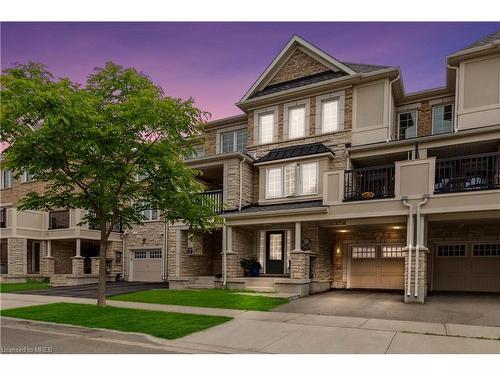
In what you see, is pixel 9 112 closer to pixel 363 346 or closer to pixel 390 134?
pixel 363 346

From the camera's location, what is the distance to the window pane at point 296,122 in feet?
62.1

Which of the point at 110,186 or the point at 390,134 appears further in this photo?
the point at 390,134

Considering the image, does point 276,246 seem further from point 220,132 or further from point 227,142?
point 220,132

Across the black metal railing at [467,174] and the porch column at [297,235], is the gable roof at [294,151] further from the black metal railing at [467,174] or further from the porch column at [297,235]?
the black metal railing at [467,174]

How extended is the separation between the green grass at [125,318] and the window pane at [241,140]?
11898 mm

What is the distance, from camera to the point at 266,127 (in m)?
19.9

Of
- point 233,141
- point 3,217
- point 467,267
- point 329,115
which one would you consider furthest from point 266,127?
point 3,217

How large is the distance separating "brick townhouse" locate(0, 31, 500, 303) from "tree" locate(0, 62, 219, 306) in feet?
9.36

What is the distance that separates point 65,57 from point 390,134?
42.8ft

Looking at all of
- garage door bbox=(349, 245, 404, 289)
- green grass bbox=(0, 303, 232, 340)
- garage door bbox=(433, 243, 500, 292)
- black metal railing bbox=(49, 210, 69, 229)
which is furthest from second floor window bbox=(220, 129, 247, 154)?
green grass bbox=(0, 303, 232, 340)

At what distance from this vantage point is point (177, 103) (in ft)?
37.8

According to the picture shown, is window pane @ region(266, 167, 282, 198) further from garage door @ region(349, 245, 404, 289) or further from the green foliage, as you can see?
the green foliage

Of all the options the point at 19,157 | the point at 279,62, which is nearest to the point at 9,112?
the point at 19,157

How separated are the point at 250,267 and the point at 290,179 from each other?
4494 mm
